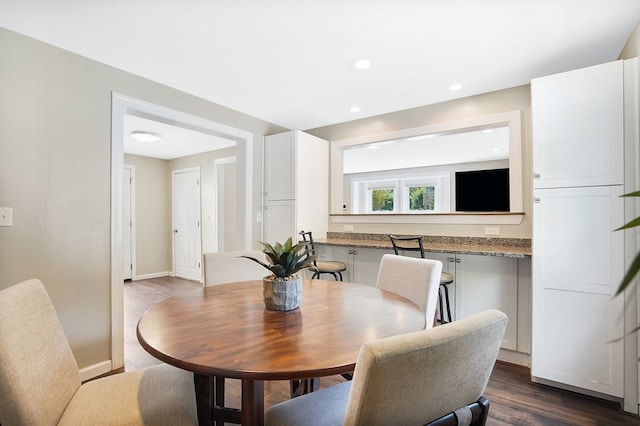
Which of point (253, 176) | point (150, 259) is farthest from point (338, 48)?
point (150, 259)

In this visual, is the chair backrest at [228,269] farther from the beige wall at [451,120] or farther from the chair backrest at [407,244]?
the beige wall at [451,120]

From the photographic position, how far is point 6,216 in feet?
6.44

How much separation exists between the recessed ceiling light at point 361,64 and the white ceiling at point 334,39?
0.05 meters

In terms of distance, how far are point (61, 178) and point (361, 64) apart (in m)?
2.30

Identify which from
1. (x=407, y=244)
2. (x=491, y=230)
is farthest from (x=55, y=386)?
(x=491, y=230)

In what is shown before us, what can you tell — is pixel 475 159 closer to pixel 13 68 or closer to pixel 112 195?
pixel 112 195

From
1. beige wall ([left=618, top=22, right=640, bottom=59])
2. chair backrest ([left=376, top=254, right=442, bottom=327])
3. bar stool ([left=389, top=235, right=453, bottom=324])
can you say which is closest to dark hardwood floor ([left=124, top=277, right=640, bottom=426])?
bar stool ([left=389, top=235, right=453, bottom=324])

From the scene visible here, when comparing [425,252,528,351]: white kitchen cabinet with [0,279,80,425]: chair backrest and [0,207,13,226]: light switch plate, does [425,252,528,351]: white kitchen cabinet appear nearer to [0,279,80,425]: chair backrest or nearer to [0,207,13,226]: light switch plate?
[0,279,80,425]: chair backrest

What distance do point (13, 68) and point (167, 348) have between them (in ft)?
7.31

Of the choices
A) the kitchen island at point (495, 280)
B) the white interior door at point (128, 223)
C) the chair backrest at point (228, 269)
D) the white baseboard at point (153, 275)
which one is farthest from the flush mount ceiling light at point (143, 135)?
the kitchen island at point (495, 280)

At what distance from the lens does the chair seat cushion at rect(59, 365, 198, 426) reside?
109 cm

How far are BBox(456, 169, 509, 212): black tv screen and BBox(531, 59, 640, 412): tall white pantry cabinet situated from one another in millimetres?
4561

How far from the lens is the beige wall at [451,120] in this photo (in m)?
2.70

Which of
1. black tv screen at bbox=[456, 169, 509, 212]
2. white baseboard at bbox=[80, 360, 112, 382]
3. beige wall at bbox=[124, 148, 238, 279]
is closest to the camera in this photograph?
white baseboard at bbox=[80, 360, 112, 382]
